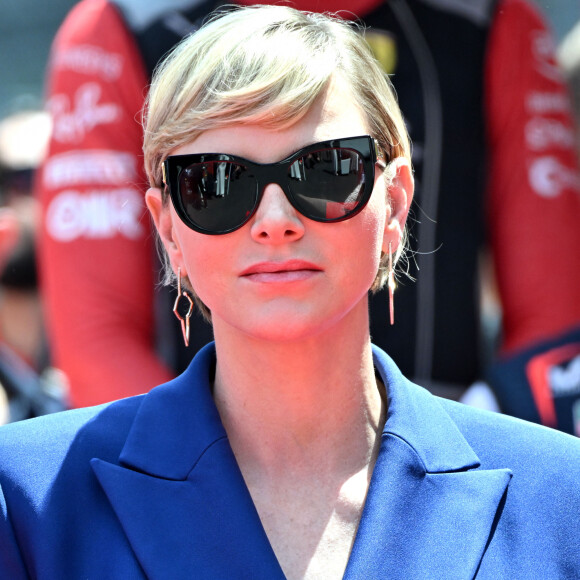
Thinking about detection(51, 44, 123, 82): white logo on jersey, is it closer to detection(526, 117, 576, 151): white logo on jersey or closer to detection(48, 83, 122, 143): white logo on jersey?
detection(48, 83, 122, 143): white logo on jersey

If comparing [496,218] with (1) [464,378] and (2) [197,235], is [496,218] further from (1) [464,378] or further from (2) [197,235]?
(2) [197,235]

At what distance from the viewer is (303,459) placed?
1.78 metres

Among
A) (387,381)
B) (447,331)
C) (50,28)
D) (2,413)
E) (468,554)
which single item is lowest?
(2,413)

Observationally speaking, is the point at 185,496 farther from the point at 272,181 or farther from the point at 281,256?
the point at 272,181

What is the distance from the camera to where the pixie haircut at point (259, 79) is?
166 centimetres

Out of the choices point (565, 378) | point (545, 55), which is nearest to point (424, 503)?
point (565, 378)

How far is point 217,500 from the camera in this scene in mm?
1655

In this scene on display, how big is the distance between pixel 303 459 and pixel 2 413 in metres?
1.40

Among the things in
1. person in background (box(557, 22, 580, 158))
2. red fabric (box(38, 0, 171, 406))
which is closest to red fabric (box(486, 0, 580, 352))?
person in background (box(557, 22, 580, 158))

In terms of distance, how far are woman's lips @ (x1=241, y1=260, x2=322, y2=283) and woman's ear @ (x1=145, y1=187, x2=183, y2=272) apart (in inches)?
8.0

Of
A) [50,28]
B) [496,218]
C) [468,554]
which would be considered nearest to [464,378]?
[496,218]

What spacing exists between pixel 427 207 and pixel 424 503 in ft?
4.27

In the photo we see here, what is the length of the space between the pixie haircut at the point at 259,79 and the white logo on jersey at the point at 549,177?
112cm

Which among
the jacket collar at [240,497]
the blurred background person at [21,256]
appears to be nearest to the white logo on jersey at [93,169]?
the blurred background person at [21,256]
